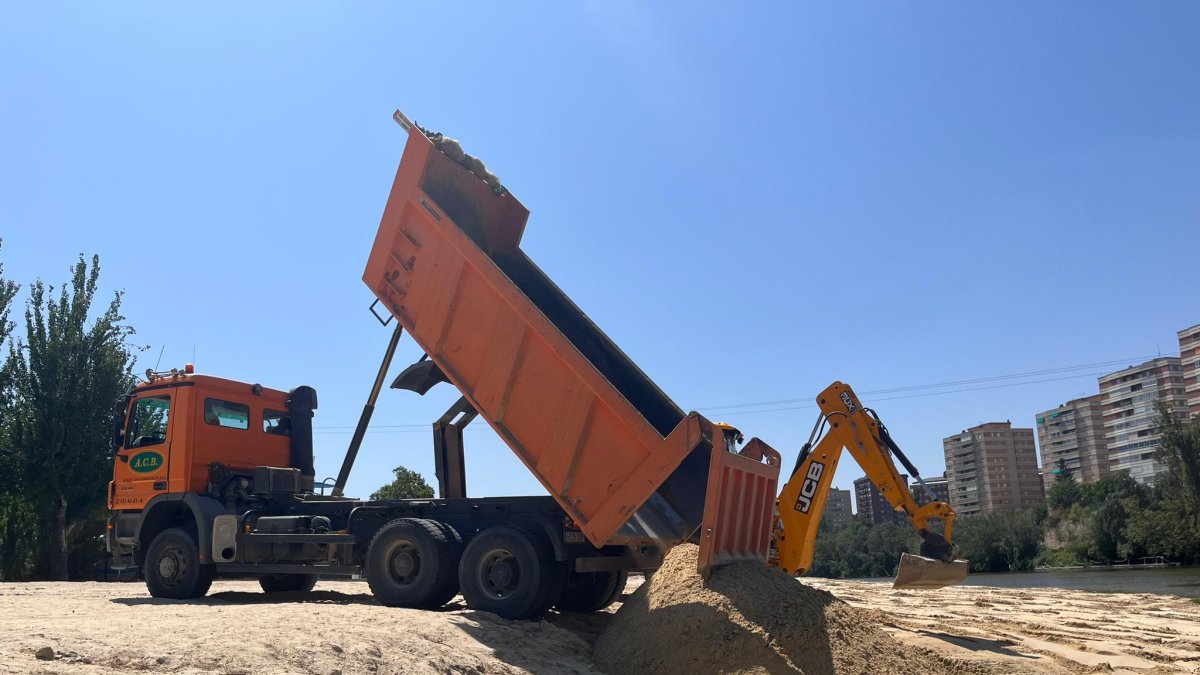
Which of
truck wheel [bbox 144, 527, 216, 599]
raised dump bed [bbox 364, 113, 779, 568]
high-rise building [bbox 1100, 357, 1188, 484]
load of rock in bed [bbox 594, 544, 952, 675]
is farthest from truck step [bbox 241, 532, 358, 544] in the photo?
Result: high-rise building [bbox 1100, 357, 1188, 484]

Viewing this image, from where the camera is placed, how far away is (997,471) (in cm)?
11000

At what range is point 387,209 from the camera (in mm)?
9391

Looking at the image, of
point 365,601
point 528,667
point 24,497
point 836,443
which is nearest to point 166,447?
point 365,601

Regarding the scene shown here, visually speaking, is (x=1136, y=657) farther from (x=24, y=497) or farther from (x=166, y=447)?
(x=24, y=497)

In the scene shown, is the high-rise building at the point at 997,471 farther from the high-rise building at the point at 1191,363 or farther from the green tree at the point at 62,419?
the green tree at the point at 62,419

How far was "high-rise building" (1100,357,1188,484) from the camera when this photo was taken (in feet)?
303

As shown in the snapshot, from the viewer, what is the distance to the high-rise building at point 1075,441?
107000 millimetres

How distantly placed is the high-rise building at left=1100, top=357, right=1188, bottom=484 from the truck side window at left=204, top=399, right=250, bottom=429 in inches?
3874

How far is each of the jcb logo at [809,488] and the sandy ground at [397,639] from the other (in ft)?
5.08

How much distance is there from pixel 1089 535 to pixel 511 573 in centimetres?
5119

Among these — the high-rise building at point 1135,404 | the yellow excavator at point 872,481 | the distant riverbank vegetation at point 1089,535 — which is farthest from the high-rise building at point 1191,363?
the yellow excavator at point 872,481

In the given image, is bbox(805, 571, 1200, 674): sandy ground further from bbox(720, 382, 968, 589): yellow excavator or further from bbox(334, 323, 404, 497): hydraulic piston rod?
bbox(334, 323, 404, 497): hydraulic piston rod

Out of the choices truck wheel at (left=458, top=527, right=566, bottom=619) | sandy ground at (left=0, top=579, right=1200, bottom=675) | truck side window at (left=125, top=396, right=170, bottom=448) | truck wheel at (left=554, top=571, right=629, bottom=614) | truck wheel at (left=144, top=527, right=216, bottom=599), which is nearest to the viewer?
sandy ground at (left=0, top=579, right=1200, bottom=675)

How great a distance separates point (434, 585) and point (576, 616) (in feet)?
5.20
